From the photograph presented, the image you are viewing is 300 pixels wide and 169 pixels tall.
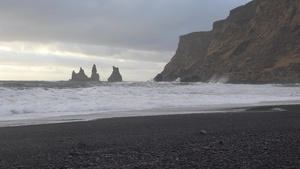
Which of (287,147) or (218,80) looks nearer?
(287,147)

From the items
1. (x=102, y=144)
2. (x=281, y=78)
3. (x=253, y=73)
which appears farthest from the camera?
(x=253, y=73)

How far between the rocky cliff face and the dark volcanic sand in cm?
4767

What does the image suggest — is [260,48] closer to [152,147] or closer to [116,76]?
[152,147]

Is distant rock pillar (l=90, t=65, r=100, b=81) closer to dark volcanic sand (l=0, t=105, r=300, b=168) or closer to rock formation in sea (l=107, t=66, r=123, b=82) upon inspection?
rock formation in sea (l=107, t=66, r=123, b=82)

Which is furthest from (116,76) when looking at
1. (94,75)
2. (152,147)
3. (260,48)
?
(152,147)

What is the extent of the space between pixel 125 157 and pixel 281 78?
2012 inches

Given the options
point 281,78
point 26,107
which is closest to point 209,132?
point 26,107

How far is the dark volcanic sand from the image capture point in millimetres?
3646

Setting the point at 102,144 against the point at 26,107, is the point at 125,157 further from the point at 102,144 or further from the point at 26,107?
the point at 26,107

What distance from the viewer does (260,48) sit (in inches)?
2186

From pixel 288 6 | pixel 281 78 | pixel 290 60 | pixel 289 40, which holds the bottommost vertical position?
pixel 281 78

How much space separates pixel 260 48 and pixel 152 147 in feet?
184

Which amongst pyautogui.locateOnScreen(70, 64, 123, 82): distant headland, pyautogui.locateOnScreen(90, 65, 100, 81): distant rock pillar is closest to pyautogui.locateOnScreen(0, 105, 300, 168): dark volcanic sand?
pyautogui.locateOnScreen(70, 64, 123, 82): distant headland

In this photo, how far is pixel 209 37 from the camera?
94625 millimetres
